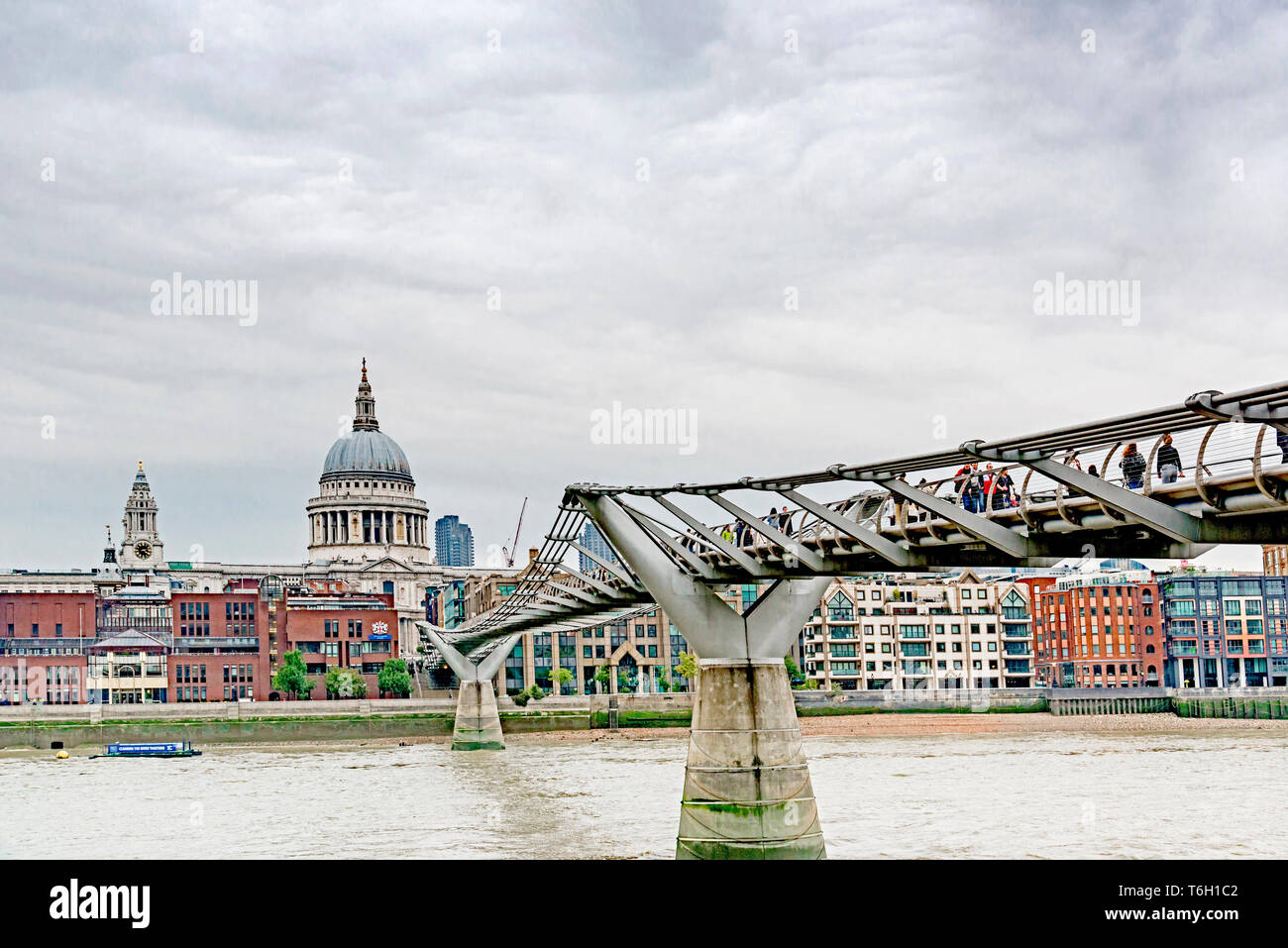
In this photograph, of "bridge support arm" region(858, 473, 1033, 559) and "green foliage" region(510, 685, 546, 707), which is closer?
"bridge support arm" region(858, 473, 1033, 559)

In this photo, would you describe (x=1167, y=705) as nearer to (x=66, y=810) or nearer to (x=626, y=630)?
(x=626, y=630)

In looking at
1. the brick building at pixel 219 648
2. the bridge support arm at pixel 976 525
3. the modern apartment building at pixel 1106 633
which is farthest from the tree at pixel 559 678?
the bridge support arm at pixel 976 525

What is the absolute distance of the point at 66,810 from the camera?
4662 cm

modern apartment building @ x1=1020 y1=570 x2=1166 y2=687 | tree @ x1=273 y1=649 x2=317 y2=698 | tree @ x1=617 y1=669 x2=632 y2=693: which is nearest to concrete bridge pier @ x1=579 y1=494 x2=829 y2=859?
tree @ x1=273 y1=649 x2=317 y2=698

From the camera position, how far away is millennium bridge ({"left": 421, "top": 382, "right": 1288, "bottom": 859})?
685 inches

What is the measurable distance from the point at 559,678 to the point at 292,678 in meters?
19.2

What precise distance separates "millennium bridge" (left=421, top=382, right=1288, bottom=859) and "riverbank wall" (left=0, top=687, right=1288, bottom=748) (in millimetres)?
60686

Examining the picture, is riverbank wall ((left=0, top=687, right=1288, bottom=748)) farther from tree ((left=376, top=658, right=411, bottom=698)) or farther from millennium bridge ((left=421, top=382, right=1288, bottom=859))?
millennium bridge ((left=421, top=382, right=1288, bottom=859))

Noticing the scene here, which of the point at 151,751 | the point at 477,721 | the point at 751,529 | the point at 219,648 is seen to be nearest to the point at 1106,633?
the point at 477,721

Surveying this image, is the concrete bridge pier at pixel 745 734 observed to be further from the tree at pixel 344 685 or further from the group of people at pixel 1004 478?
the tree at pixel 344 685

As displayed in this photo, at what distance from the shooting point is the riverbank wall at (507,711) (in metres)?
89.4
